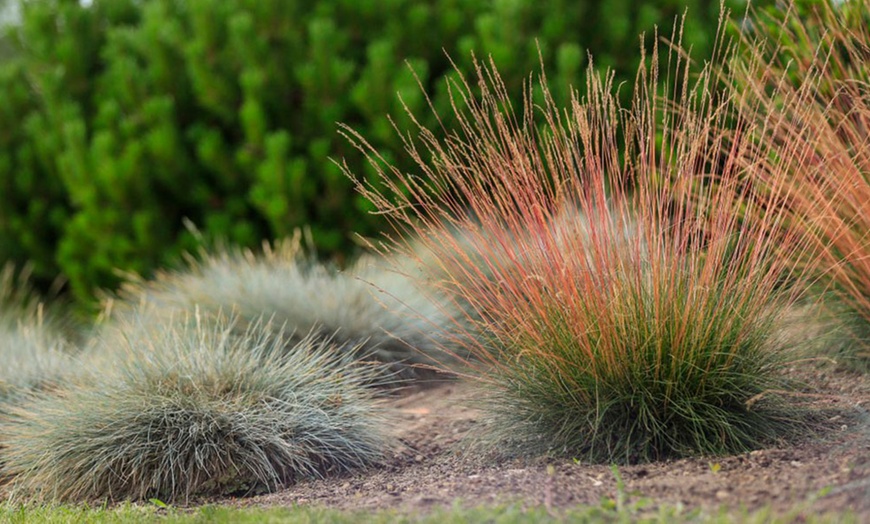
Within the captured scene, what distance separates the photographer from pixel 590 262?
3447mm

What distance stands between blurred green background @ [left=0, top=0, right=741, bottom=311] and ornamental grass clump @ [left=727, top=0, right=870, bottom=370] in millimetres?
1649

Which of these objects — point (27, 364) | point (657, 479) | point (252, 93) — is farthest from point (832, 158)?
point (252, 93)

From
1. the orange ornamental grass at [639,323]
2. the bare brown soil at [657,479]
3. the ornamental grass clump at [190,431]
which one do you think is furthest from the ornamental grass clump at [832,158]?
the ornamental grass clump at [190,431]

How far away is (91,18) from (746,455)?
6968mm

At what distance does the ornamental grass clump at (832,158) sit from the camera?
355 centimetres

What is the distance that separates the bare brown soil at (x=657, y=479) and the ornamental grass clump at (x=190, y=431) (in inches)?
6.9

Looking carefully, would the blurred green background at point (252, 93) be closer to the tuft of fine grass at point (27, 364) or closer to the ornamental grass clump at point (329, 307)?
the ornamental grass clump at point (329, 307)

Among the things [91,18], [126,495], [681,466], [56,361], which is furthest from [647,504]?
[91,18]

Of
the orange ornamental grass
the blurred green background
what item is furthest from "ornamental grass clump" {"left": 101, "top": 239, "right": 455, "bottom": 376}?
the orange ornamental grass

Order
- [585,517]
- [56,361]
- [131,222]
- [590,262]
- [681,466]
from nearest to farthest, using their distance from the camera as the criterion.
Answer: [585,517]
[681,466]
[590,262]
[56,361]
[131,222]

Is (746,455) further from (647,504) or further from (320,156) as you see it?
(320,156)

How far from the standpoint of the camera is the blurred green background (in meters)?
6.51

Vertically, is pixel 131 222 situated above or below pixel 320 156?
below

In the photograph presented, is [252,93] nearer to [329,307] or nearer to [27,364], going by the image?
[329,307]
